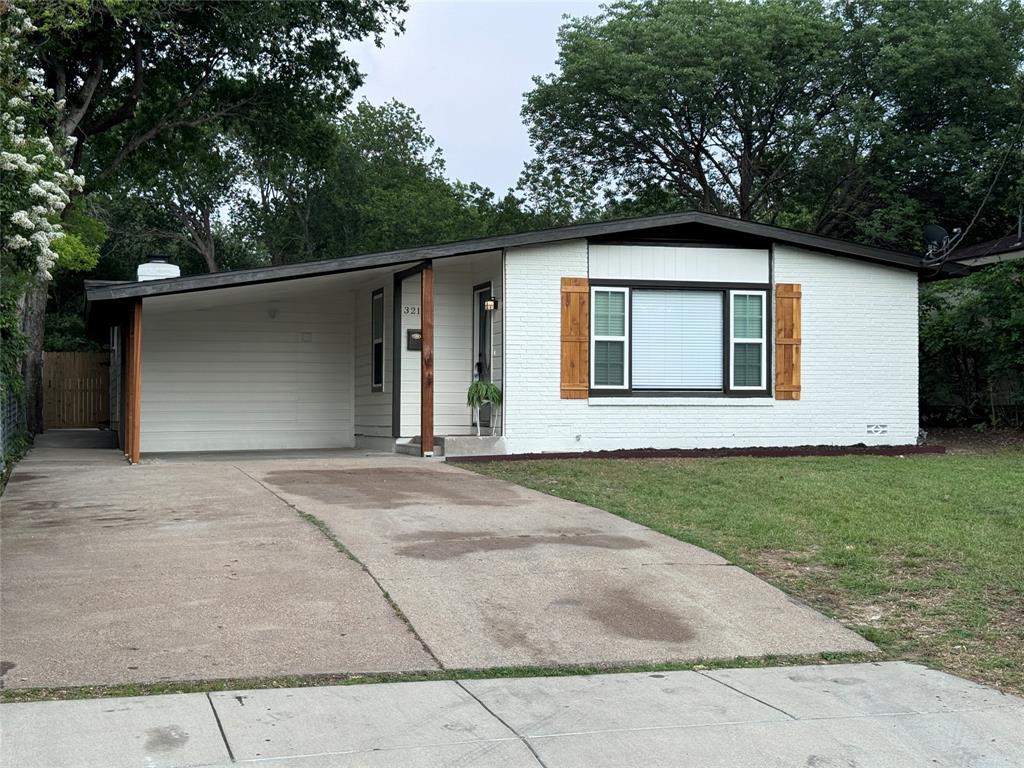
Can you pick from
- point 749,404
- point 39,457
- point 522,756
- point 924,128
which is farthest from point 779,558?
point 924,128

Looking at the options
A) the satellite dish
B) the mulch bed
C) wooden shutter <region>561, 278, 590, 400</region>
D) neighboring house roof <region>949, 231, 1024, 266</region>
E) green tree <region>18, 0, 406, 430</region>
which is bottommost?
the mulch bed

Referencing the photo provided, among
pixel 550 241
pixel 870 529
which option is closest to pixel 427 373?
pixel 550 241

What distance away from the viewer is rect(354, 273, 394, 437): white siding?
16.7 meters

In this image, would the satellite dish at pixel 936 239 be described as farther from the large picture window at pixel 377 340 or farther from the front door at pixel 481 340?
the large picture window at pixel 377 340

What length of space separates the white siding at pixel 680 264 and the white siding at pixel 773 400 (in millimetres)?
155

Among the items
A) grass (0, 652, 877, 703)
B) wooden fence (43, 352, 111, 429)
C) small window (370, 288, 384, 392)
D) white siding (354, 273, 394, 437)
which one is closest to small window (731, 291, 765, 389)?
white siding (354, 273, 394, 437)

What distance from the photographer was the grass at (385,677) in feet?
16.2

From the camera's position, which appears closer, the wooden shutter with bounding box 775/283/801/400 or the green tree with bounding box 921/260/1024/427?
the wooden shutter with bounding box 775/283/801/400

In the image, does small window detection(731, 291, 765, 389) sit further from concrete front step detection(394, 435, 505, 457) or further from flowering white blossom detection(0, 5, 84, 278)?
flowering white blossom detection(0, 5, 84, 278)

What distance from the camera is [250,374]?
18.2 m

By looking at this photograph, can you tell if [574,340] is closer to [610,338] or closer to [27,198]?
[610,338]

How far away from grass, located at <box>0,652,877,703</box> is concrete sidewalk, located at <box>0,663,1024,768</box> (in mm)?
109

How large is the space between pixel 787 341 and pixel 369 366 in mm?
6563

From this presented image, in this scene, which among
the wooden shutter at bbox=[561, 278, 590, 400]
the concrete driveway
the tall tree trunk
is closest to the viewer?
the concrete driveway
